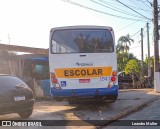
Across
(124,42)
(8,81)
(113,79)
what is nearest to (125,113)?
(113,79)

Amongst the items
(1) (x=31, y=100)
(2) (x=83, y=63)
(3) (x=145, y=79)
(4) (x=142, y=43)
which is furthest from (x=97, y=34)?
(4) (x=142, y=43)

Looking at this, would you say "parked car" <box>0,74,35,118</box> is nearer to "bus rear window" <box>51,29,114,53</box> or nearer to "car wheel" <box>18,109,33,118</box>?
"car wheel" <box>18,109,33,118</box>

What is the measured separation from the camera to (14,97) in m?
10.6

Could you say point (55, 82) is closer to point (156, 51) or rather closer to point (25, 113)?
point (25, 113)

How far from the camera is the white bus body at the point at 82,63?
13.2m

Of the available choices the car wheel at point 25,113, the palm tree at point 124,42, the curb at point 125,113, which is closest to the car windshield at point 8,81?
the car wheel at point 25,113

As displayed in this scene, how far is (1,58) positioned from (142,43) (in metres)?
27.0

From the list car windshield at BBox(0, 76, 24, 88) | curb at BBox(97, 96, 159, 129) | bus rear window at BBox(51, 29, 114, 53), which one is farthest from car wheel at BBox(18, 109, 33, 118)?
bus rear window at BBox(51, 29, 114, 53)

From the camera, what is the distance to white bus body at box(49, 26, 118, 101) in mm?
13250

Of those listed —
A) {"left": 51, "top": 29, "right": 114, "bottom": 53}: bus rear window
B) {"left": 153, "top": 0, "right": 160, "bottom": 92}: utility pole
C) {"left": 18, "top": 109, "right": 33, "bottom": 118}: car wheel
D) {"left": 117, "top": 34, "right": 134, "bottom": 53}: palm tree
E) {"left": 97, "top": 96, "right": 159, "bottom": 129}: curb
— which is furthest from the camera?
{"left": 117, "top": 34, "right": 134, "bottom": 53}: palm tree

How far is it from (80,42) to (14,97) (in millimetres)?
3957

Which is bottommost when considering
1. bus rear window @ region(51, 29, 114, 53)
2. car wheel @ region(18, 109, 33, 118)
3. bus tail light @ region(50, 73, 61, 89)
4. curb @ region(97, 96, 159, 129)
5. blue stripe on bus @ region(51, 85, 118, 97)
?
curb @ region(97, 96, 159, 129)

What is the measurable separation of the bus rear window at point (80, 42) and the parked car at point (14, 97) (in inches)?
107

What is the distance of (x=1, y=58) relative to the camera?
789 inches
